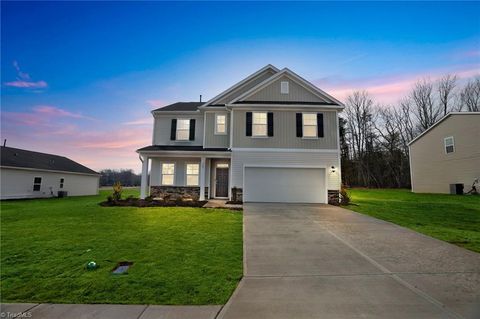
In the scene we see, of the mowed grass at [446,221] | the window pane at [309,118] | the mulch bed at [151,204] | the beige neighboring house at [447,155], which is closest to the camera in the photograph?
the mowed grass at [446,221]

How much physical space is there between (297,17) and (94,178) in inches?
1111

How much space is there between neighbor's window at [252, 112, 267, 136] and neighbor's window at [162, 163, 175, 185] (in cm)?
561

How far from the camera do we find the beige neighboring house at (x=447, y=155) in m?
15.5

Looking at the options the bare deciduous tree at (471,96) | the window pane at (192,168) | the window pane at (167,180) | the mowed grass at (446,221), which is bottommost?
the mowed grass at (446,221)

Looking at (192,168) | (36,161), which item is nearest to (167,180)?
(192,168)

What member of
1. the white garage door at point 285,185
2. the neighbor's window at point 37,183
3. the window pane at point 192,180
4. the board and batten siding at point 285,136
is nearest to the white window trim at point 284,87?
the board and batten siding at point 285,136

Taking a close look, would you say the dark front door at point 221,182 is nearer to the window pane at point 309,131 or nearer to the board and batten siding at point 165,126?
the board and batten siding at point 165,126

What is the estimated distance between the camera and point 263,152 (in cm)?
1344

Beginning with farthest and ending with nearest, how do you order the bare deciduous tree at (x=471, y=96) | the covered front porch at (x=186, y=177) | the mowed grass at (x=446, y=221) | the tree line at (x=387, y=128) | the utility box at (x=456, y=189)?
the tree line at (x=387, y=128)
the bare deciduous tree at (x=471, y=96)
the utility box at (x=456, y=189)
the covered front porch at (x=186, y=177)
the mowed grass at (x=446, y=221)

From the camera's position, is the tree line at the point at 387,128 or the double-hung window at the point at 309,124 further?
the tree line at the point at 387,128

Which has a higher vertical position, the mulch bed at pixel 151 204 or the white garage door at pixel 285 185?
the white garage door at pixel 285 185

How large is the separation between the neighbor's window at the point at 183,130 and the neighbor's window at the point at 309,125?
760cm

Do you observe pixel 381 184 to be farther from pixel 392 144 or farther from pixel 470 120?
pixel 470 120

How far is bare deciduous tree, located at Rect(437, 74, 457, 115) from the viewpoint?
92.4 ft
